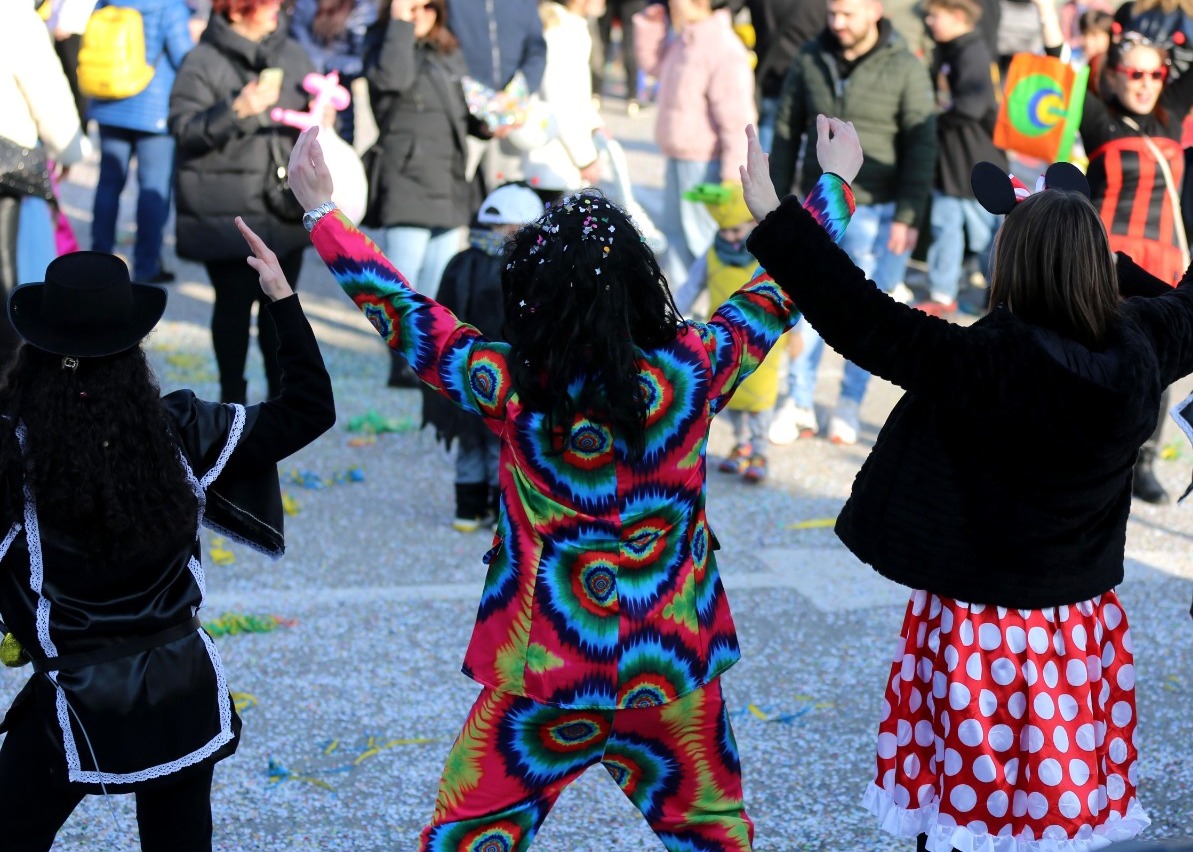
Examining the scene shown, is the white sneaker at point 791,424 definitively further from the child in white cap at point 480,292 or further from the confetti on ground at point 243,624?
the confetti on ground at point 243,624

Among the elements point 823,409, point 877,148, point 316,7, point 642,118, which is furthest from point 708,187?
point 642,118

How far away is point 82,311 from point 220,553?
318 cm

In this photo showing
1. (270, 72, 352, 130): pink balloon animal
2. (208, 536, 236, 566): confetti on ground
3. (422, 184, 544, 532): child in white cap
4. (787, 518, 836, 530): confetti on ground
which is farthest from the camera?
(270, 72, 352, 130): pink balloon animal

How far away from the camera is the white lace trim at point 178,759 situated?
2.63m

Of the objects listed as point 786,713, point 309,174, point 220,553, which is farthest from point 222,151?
point 309,174

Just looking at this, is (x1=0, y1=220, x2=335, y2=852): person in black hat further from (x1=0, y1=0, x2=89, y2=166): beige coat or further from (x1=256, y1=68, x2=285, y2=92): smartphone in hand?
(x1=256, y1=68, x2=285, y2=92): smartphone in hand

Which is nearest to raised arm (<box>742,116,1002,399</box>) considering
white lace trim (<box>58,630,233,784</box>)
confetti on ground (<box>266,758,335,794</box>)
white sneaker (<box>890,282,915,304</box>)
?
white lace trim (<box>58,630,233,784</box>)

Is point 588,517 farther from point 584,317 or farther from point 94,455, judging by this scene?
point 94,455

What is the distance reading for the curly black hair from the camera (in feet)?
8.27

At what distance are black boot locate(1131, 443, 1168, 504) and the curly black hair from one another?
4844mm

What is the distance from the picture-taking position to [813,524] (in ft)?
19.9

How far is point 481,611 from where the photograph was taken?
2799mm

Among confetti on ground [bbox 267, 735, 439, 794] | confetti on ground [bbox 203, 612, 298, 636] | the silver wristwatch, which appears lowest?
confetti on ground [bbox 203, 612, 298, 636]

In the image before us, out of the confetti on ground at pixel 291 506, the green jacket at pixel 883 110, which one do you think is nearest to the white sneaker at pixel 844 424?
the green jacket at pixel 883 110
